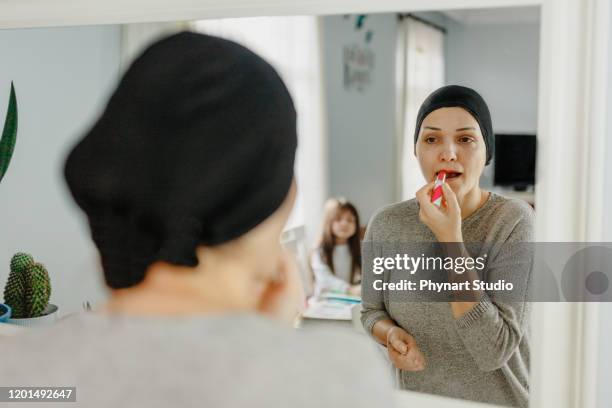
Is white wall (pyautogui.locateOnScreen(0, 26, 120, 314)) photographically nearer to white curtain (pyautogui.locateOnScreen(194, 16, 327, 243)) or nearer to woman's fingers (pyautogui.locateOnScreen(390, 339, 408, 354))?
white curtain (pyautogui.locateOnScreen(194, 16, 327, 243))

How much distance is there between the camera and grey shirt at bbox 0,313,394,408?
471 millimetres

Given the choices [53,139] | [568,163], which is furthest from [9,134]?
[568,163]

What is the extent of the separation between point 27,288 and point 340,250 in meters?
0.62

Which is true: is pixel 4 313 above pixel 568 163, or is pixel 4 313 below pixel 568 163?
below

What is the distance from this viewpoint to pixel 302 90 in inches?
36.4

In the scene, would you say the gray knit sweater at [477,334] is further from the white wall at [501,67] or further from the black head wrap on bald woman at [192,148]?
the black head wrap on bald woman at [192,148]

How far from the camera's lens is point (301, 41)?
901mm

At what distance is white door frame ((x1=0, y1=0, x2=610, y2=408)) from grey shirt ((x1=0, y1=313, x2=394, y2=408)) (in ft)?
1.26

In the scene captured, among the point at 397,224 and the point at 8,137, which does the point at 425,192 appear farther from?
the point at 8,137

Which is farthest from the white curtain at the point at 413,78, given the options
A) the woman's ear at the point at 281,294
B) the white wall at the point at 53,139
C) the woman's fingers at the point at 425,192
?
the white wall at the point at 53,139

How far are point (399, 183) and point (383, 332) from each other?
221 mm

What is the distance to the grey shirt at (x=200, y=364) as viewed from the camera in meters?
0.47

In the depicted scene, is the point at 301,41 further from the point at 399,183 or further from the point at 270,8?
the point at 399,183

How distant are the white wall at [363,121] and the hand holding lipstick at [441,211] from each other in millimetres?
47
